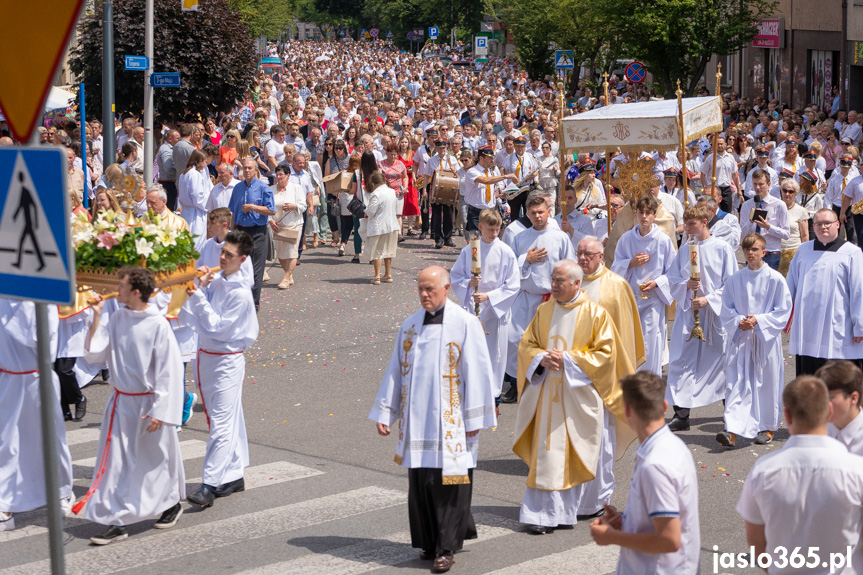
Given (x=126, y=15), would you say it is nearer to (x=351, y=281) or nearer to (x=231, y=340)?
(x=351, y=281)

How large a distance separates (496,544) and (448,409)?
98 cm

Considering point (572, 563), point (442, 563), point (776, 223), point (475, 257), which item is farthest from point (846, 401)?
point (776, 223)

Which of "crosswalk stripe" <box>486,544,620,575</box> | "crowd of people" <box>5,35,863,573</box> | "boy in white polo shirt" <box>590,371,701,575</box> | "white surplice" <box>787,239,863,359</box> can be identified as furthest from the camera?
"white surplice" <box>787,239,863,359</box>

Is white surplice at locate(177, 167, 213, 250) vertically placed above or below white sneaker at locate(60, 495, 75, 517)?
above

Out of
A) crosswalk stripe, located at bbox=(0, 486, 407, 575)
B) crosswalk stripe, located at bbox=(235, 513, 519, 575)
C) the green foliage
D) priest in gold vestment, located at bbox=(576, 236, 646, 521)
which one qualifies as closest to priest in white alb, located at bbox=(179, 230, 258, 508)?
crosswalk stripe, located at bbox=(0, 486, 407, 575)

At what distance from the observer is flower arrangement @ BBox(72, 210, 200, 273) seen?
8.34 metres

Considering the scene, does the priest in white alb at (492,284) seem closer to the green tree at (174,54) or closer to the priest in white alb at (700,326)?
the priest in white alb at (700,326)

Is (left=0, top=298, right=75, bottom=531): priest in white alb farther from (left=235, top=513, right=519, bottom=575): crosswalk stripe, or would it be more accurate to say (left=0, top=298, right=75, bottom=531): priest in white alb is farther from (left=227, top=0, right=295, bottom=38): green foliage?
(left=227, top=0, right=295, bottom=38): green foliage

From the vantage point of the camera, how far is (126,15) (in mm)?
21531

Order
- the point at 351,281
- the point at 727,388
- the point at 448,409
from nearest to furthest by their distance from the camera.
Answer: the point at 448,409 < the point at 727,388 < the point at 351,281

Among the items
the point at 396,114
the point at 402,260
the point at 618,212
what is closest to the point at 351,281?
the point at 402,260

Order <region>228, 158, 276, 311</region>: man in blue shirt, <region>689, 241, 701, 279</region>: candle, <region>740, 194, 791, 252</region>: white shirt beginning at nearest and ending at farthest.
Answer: <region>689, 241, 701, 279</region>: candle → <region>740, 194, 791, 252</region>: white shirt → <region>228, 158, 276, 311</region>: man in blue shirt

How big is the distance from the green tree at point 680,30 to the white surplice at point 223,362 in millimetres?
26855

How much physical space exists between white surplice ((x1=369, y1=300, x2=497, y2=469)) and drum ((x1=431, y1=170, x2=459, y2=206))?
13.1 meters
